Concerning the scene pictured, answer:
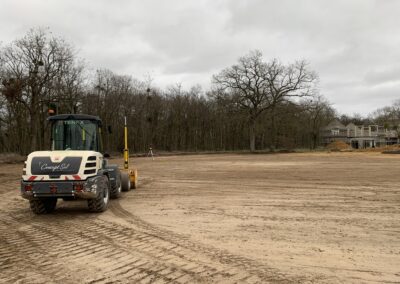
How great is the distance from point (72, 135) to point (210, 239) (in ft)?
18.1

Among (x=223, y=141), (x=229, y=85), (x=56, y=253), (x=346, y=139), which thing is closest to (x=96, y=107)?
(x=229, y=85)

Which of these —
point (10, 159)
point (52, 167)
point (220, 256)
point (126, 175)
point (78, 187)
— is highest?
point (52, 167)

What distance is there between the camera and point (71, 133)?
1091 centimetres

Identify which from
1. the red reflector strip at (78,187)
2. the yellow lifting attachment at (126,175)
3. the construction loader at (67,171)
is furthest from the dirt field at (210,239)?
the yellow lifting attachment at (126,175)

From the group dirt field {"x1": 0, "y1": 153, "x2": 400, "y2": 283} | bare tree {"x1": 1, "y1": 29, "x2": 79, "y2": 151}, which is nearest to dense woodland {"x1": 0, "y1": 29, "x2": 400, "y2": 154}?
bare tree {"x1": 1, "y1": 29, "x2": 79, "y2": 151}

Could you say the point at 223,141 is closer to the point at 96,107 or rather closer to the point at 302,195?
the point at 96,107

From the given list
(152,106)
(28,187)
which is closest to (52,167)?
(28,187)

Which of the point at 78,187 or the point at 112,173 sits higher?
the point at 112,173

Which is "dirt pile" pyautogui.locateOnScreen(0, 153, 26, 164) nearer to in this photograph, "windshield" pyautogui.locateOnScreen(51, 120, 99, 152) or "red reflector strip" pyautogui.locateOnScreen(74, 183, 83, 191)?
"windshield" pyautogui.locateOnScreen(51, 120, 99, 152)

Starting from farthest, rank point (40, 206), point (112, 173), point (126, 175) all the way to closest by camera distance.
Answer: point (126, 175), point (112, 173), point (40, 206)

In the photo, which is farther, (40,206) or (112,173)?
(112,173)

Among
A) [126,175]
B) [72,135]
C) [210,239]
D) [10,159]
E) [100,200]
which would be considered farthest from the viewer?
[10,159]

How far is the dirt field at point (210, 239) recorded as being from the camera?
541 cm

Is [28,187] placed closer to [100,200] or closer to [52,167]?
[52,167]
